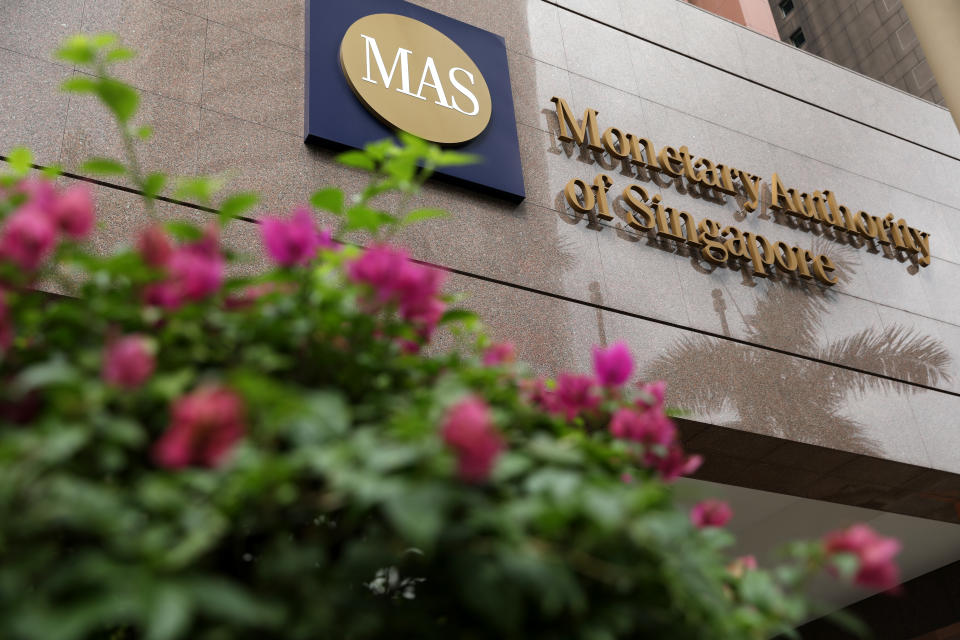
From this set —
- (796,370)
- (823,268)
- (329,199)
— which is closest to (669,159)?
(823,268)

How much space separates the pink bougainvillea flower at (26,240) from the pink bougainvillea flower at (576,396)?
103 centimetres

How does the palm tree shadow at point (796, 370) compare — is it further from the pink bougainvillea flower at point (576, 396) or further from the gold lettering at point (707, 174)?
the pink bougainvillea flower at point (576, 396)

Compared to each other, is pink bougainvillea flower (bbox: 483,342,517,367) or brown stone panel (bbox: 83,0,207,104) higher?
brown stone panel (bbox: 83,0,207,104)

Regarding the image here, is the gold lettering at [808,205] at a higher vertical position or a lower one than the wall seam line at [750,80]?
lower

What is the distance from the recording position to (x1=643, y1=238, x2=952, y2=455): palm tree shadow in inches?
211

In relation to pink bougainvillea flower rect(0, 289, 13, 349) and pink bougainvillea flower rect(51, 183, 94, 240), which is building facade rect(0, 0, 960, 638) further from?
pink bougainvillea flower rect(0, 289, 13, 349)

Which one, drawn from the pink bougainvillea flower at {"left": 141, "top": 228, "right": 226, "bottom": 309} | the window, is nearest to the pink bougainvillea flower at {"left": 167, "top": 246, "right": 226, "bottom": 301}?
the pink bougainvillea flower at {"left": 141, "top": 228, "right": 226, "bottom": 309}

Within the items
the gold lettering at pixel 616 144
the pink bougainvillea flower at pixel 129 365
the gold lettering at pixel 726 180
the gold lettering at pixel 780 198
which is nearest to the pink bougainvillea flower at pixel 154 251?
the pink bougainvillea flower at pixel 129 365

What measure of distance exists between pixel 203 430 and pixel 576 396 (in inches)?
38.0

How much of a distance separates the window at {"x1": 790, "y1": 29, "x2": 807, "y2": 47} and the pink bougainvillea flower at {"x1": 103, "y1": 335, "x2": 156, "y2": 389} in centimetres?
3082

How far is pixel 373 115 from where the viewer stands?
16.7 ft

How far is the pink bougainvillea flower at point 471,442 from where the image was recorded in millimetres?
1066

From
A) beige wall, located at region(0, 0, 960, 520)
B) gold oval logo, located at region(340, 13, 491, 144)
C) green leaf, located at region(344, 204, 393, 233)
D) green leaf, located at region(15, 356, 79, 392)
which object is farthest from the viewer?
gold oval logo, located at region(340, 13, 491, 144)

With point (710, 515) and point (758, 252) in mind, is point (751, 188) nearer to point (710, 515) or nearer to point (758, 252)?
point (758, 252)
